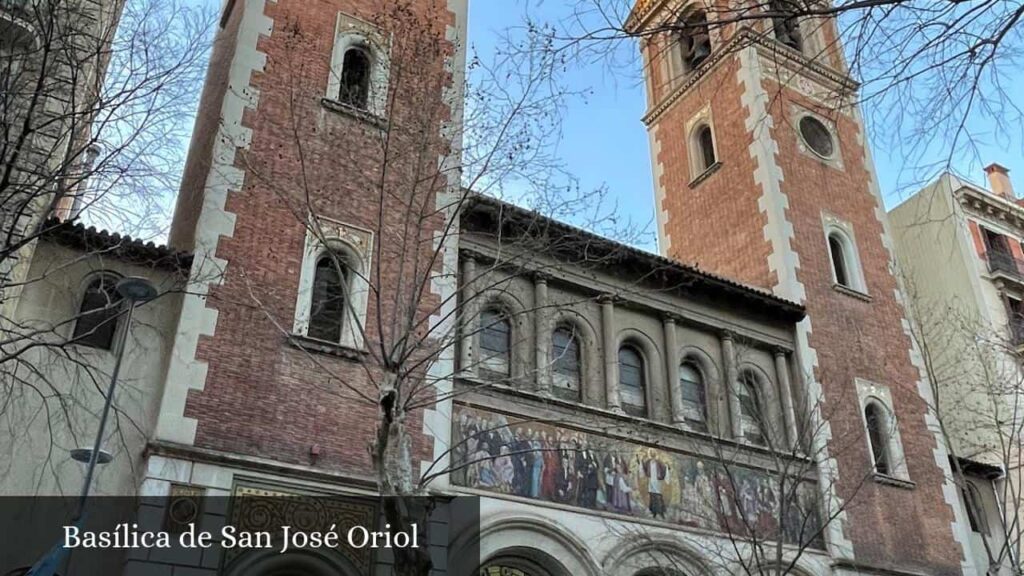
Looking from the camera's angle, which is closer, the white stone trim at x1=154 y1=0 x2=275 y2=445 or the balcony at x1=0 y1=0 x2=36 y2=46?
the balcony at x1=0 y1=0 x2=36 y2=46

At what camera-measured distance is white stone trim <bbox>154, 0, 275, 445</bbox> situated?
10.2m

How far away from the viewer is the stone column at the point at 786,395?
1560cm

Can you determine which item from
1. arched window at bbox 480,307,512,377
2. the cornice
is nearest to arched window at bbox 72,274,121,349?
arched window at bbox 480,307,512,377

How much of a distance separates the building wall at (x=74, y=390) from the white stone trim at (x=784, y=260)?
9.42 metres

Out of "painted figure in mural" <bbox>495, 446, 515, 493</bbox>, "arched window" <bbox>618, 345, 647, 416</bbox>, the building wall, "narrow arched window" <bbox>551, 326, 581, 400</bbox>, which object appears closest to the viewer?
the building wall

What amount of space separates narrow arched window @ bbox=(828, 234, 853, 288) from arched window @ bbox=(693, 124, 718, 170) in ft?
12.8

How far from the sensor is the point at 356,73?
14773 mm

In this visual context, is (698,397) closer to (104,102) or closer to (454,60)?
(454,60)

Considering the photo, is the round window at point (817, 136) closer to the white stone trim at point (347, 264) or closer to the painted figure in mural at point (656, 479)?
the painted figure in mural at point (656, 479)

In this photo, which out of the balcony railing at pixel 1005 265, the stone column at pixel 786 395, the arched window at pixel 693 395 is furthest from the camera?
the balcony railing at pixel 1005 265

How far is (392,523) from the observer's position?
25.1 feet

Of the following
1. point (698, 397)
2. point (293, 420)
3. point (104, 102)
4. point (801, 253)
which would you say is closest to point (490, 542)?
point (293, 420)

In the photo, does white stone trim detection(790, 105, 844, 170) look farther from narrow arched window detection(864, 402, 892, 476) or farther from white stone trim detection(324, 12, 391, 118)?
white stone trim detection(324, 12, 391, 118)

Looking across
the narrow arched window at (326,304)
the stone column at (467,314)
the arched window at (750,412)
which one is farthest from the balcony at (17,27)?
the arched window at (750,412)
